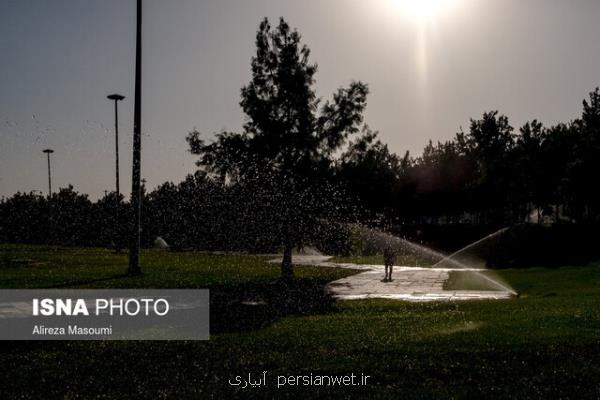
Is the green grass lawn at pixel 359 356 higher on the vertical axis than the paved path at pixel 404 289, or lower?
higher

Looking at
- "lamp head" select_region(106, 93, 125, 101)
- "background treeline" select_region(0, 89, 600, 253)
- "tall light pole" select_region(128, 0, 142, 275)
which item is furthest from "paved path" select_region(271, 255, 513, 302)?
"lamp head" select_region(106, 93, 125, 101)

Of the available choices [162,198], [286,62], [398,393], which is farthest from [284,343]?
[162,198]

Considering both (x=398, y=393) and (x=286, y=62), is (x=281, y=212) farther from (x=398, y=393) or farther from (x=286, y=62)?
(x=398, y=393)

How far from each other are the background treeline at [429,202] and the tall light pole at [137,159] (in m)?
14.9

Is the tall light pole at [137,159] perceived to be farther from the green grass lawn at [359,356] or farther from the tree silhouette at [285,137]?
the green grass lawn at [359,356]

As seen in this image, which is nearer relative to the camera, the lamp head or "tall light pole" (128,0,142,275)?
"tall light pole" (128,0,142,275)

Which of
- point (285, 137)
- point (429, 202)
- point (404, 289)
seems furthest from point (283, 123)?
point (429, 202)

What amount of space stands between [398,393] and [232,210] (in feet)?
145

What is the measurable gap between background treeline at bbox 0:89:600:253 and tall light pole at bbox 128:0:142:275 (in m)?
14.9

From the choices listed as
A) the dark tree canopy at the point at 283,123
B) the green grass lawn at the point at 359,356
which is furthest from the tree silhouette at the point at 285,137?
the green grass lawn at the point at 359,356

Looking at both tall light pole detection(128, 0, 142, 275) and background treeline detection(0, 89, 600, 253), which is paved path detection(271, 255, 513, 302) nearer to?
tall light pole detection(128, 0, 142, 275)

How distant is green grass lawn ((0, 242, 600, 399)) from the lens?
7918 millimetres

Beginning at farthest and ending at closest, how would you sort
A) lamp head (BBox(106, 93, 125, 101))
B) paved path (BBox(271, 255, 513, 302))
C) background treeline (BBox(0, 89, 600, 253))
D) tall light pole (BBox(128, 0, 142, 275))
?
background treeline (BBox(0, 89, 600, 253))
lamp head (BBox(106, 93, 125, 101))
tall light pole (BBox(128, 0, 142, 275))
paved path (BBox(271, 255, 513, 302))

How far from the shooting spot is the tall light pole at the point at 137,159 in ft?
81.3
